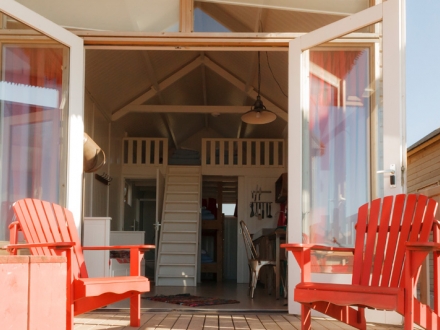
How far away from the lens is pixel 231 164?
11844mm

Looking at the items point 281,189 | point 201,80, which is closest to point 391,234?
point 281,189

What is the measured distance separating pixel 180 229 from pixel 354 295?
8027mm

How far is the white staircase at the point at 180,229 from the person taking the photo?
10.2 m

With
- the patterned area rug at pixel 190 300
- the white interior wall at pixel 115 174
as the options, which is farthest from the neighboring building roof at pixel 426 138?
the white interior wall at pixel 115 174

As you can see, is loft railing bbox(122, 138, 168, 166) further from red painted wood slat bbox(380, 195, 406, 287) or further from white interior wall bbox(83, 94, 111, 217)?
red painted wood slat bbox(380, 195, 406, 287)

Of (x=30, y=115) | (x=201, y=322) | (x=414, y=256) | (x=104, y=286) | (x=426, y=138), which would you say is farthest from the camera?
(x=426, y=138)

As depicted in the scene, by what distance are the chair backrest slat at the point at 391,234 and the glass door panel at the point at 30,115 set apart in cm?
248

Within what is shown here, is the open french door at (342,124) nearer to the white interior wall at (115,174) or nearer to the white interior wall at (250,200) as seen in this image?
the white interior wall at (115,174)

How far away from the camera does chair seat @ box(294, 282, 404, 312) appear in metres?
3.24

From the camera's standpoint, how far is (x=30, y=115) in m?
5.05

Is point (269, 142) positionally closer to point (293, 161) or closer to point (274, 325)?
point (293, 161)

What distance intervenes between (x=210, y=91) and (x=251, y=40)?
8.09 m

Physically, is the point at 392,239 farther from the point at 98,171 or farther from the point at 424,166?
the point at 424,166

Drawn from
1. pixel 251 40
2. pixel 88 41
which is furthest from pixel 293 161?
pixel 88 41
